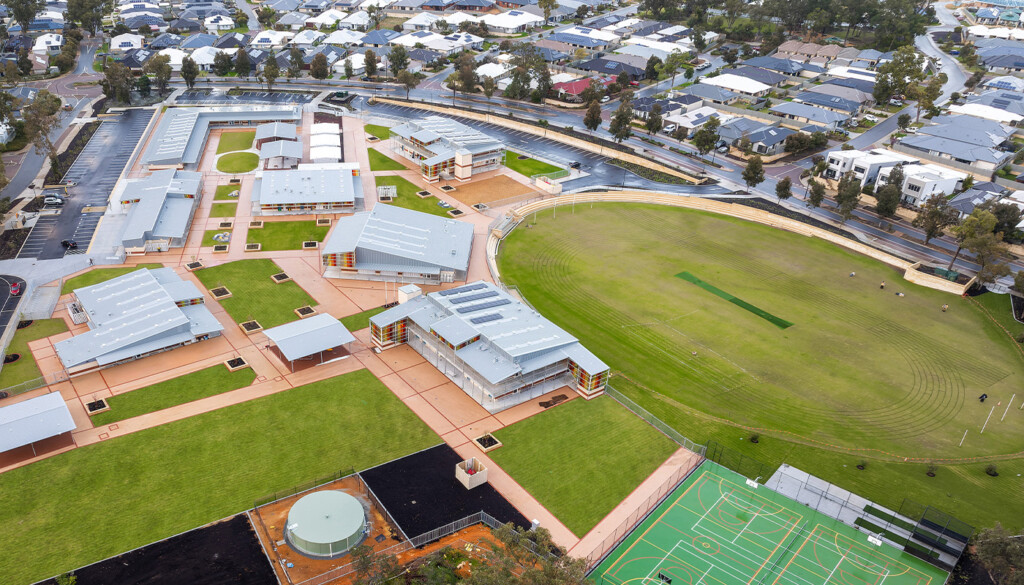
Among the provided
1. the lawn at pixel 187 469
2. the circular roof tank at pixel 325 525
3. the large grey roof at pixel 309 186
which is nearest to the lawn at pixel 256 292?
the lawn at pixel 187 469

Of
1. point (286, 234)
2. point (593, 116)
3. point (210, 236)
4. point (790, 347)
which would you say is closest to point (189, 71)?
point (210, 236)

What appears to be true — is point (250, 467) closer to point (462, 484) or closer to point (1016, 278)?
point (462, 484)

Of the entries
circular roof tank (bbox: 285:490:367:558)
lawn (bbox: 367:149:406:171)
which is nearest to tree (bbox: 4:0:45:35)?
lawn (bbox: 367:149:406:171)

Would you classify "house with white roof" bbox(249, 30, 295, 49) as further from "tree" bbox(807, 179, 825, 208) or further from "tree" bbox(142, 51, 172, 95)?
"tree" bbox(807, 179, 825, 208)

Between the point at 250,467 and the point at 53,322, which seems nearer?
the point at 250,467

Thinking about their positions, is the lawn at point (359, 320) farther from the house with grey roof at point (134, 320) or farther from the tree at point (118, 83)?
the tree at point (118, 83)

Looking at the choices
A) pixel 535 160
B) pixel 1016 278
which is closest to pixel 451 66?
pixel 535 160

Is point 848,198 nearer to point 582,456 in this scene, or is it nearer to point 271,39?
point 582,456
